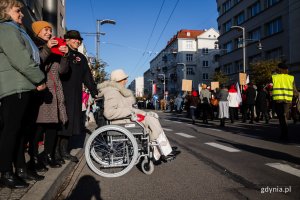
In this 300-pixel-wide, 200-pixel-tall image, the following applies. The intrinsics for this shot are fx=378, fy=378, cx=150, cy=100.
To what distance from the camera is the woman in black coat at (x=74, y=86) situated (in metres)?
5.73

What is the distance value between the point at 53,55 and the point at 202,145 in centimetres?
499

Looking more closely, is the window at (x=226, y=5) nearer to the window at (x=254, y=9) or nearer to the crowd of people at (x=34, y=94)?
the window at (x=254, y=9)

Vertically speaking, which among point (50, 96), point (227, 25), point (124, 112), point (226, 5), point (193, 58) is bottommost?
point (124, 112)

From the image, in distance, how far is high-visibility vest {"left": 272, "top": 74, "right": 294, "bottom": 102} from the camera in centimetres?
971

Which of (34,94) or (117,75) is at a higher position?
(117,75)

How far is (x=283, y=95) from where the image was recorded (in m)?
9.71

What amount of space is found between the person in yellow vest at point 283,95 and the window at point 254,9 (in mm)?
37149

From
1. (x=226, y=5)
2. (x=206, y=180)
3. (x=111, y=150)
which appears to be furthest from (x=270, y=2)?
(x=111, y=150)

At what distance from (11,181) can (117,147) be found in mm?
1690

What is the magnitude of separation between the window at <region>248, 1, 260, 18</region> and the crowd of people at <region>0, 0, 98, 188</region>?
42349mm

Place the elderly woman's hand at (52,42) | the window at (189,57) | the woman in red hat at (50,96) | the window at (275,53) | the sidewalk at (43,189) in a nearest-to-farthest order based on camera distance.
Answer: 1. the sidewalk at (43,189)
2. the elderly woman's hand at (52,42)
3. the woman in red hat at (50,96)
4. the window at (275,53)
5. the window at (189,57)

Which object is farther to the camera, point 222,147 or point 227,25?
point 227,25

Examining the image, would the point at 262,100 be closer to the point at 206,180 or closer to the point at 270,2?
the point at 206,180

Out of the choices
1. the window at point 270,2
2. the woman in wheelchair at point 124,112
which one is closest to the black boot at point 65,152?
the woman in wheelchair at point 124,112
